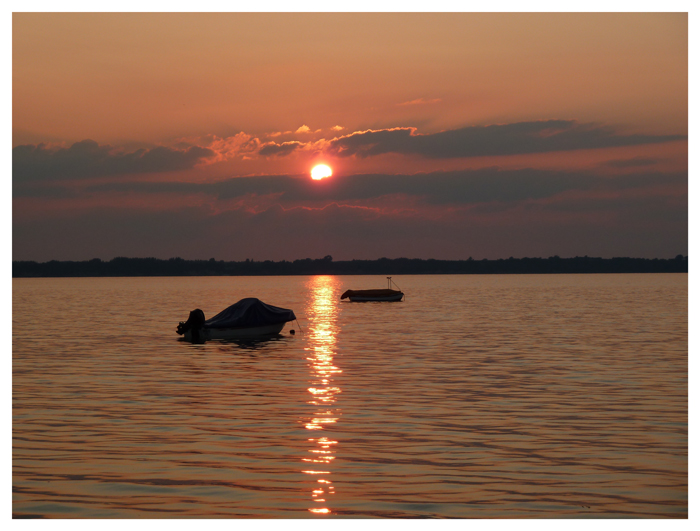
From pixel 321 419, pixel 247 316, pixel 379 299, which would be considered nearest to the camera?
pixel 321 419

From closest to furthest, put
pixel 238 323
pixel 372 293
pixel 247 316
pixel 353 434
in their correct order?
1. pixel 353 434
2. pixel 238 323
3. pixel 247 316
4. pixel 372 293

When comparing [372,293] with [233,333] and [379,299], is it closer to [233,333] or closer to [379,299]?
[379,299]

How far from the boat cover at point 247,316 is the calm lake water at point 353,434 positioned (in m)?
10.0

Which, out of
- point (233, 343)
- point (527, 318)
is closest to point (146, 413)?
point (233, 343)

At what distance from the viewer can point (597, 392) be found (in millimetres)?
33094

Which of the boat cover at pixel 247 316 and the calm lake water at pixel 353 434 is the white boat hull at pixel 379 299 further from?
the calm lake water at pixel 353 434

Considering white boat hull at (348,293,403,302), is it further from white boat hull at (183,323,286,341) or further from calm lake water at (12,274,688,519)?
calm lake water at (12,274,688,519)

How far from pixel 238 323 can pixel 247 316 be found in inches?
44.8

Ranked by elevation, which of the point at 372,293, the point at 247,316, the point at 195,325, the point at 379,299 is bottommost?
the point at 379,299

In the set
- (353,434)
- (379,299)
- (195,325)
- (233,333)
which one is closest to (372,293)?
(379,299)

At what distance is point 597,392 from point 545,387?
8.07 feet

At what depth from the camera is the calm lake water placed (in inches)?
675

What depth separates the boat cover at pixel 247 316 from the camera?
61.7 metres

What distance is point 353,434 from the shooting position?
2428 centimetres
